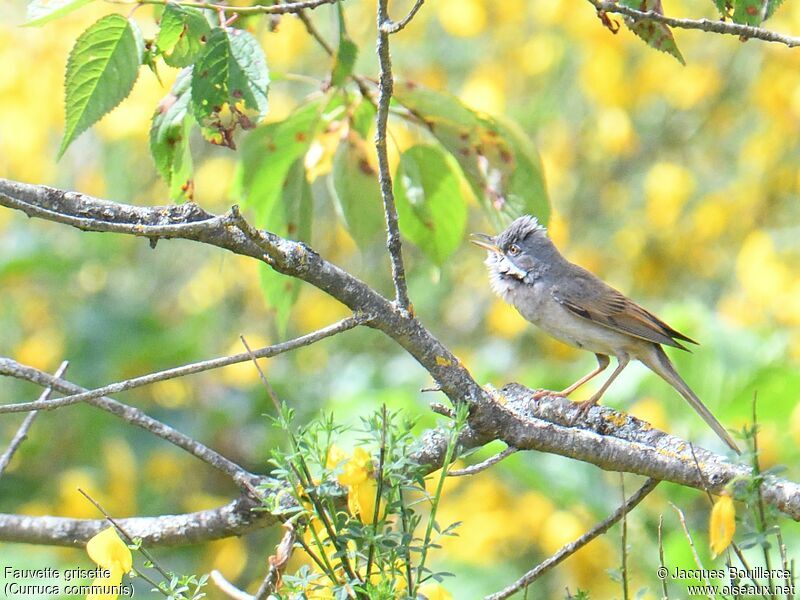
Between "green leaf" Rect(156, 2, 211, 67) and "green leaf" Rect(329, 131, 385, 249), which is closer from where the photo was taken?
"green leaf" Rect(156, 2, 211, 67)

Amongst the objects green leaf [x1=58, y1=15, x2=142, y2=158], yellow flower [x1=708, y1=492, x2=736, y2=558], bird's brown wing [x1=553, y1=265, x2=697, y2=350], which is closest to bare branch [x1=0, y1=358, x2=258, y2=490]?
green leaf [x1=58, y1=15, x2=142, y2=158]

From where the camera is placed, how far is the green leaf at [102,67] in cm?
210

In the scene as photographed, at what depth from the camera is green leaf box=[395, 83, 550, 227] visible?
104 inches

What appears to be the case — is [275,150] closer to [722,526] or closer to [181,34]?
[181,34]

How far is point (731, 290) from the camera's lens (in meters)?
8.25

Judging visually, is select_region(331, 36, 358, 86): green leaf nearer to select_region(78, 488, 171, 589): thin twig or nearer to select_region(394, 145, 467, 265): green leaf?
Answer: select_region(394, 145, 467, 265): green leaf

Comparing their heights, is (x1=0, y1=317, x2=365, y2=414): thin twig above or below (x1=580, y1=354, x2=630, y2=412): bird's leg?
below

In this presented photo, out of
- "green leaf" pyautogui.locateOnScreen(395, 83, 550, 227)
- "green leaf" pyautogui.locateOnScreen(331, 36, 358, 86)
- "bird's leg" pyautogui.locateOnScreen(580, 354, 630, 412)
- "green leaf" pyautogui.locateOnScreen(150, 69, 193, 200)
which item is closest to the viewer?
"green leaf" pyautogui.locateOnScreen(150, 69, 193, 200)

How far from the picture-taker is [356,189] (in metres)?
2.76

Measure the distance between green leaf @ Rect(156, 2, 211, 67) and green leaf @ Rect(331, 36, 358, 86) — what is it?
42 centimetres

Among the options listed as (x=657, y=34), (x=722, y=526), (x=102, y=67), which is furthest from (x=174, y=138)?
(x=722, y=526)

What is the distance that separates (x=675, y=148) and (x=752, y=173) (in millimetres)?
608

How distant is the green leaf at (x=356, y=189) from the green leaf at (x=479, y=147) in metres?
0.18

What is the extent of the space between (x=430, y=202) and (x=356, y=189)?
21cm
